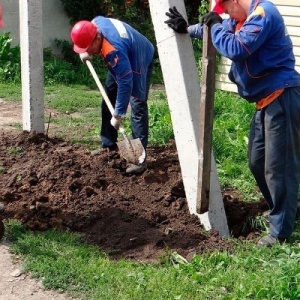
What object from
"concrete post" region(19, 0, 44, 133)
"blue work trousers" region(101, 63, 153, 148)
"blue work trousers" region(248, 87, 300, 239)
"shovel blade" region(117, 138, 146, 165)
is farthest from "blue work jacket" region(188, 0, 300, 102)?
"concrete post" region(19, 0, 44, 133)

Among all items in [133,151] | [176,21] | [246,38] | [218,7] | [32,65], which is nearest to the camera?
[246,38]

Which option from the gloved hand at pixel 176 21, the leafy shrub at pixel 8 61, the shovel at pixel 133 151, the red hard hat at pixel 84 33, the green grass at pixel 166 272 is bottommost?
the green grass at pixel 166 272

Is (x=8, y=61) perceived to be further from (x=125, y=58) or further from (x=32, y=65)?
(x=125, y=58)

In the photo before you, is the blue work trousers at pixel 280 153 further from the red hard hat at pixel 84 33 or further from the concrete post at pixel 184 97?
the red hard hat at pixel 84 33

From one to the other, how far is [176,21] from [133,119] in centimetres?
213

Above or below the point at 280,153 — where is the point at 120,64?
above

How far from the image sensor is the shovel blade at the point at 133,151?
6703mm


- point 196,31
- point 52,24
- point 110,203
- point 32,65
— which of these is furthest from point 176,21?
point 52,24

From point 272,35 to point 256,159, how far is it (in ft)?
3.48

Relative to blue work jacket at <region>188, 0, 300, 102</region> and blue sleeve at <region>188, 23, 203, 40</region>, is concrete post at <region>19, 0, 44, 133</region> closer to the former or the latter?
blue sleeve at <region>188, 23, 203, 40</region>

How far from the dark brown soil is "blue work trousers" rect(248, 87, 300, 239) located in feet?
1.55

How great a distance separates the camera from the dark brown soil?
17.6 feet

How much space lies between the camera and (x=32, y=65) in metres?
7.99

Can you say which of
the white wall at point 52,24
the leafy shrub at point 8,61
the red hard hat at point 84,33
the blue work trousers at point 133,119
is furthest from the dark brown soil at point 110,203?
the white wall at point 52,24
